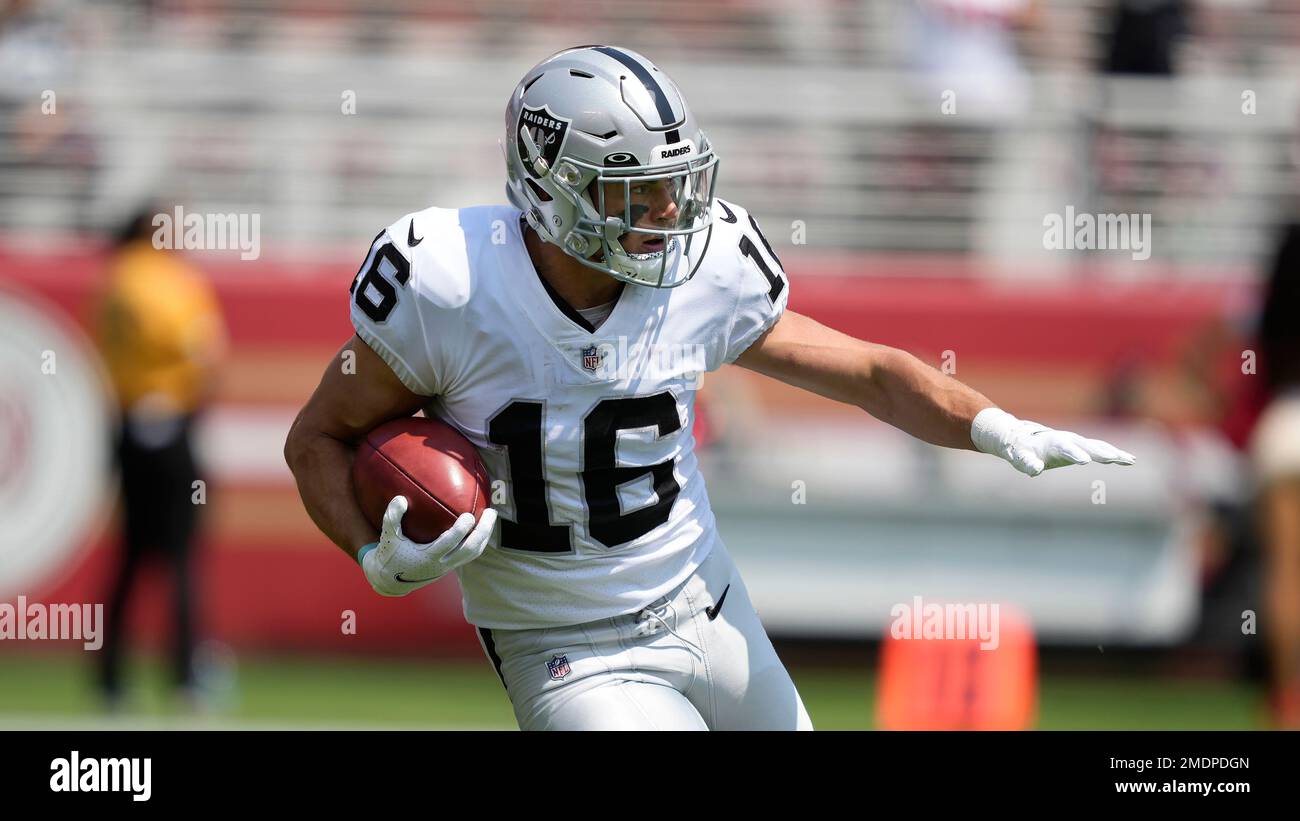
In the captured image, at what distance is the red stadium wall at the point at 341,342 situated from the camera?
7965 mm

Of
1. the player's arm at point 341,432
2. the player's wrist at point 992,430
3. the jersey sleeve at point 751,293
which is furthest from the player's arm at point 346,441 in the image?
the player's wrist at point 992,430

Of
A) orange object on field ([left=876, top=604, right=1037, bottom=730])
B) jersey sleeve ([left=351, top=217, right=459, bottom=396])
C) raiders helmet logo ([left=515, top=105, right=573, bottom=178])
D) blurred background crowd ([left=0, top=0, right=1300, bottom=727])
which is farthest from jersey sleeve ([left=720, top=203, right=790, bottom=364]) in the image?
blurred background crowd ([left=0, top=0, right=1300, bottom=727])

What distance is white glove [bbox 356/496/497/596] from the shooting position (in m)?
3.07

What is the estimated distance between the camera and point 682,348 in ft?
10.9

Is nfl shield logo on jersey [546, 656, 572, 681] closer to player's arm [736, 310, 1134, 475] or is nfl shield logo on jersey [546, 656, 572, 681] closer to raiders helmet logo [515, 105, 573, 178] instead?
player's arm [736, 310, 1134, 475]

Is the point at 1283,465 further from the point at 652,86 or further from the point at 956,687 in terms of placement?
the point at 652,86

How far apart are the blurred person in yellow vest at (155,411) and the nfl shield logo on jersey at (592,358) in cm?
403

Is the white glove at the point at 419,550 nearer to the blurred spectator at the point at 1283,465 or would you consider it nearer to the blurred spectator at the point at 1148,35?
the blurred spectator at the point at 1283,465

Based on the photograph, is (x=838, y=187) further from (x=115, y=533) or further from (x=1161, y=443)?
→ (x=115, y=533)

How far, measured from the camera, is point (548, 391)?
10.6 ft

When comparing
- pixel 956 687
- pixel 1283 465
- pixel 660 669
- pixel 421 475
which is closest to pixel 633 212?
pixel 421 475

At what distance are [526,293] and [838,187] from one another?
17.8 feet

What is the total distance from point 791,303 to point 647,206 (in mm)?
4721

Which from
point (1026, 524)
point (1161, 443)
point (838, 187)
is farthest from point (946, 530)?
point (838, 187)
